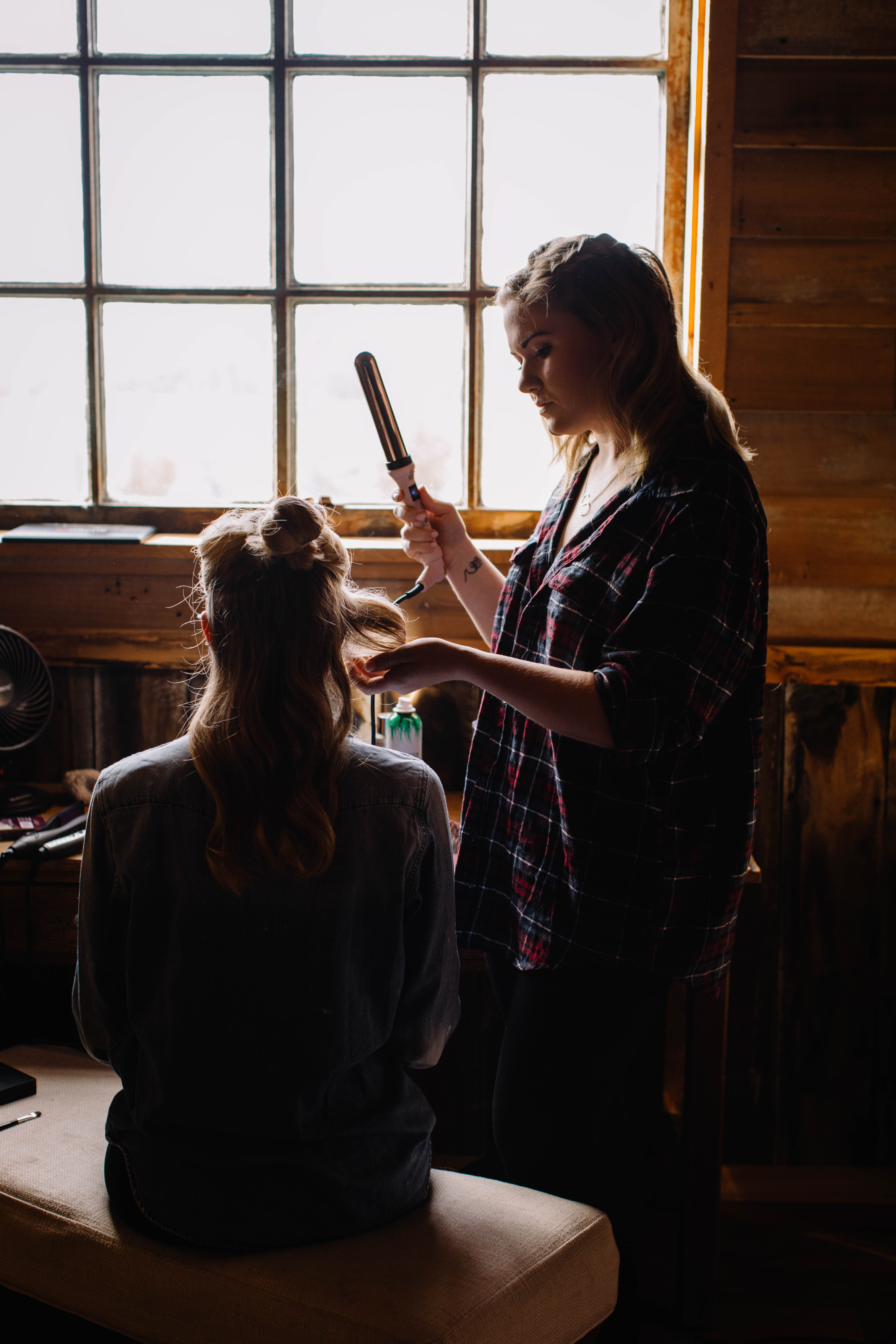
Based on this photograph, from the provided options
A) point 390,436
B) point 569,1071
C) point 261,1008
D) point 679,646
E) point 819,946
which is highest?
point 390,436

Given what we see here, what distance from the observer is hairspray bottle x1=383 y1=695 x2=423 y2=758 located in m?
1.79

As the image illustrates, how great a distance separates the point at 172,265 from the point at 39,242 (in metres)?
0.27

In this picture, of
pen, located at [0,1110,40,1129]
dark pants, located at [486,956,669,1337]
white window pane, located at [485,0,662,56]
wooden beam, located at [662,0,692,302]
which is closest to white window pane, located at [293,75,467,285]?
white window pane, located at [485,0,662,56]

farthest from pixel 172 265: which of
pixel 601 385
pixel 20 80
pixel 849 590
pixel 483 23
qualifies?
pixel 849 590

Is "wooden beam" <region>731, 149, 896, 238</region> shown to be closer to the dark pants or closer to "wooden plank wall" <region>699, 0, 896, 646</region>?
"wooden plank wall" <region>699, 0, 896, 646</region>

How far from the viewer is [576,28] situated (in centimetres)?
192

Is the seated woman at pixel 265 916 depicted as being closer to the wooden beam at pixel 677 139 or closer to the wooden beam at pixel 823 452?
the wooden beam at pixel 823 452

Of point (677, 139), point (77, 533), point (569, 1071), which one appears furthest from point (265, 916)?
point (677, 139)

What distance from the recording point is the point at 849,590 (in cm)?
184

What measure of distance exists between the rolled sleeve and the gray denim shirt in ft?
0.76

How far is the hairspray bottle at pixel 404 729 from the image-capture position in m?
1.79

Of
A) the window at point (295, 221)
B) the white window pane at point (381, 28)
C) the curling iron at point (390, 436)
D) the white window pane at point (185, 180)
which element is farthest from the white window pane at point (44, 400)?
the curling iron at point (390, 436)

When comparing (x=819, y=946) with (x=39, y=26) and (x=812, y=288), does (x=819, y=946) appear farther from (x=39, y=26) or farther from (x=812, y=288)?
(x=39, y=26)

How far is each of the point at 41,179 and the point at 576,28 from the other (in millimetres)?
1080
